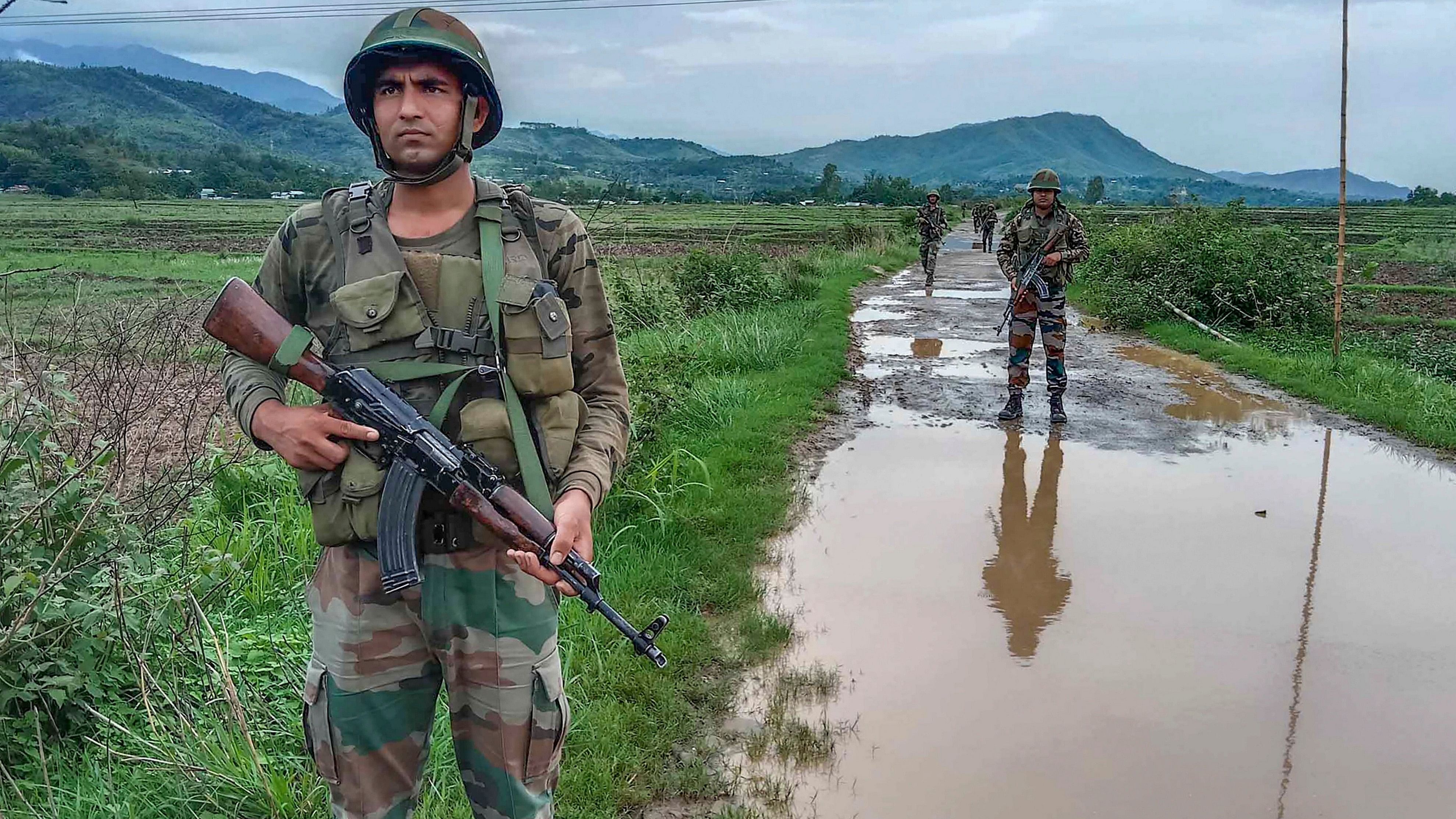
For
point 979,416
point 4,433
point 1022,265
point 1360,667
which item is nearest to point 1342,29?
point 1022,265

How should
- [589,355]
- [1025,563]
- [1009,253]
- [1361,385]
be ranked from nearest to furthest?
[589,355], [1025,563], [1009,253], [1361,385]

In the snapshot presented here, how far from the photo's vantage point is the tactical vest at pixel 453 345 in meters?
1.70

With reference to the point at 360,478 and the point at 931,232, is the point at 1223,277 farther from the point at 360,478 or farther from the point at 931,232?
the point at 360,478

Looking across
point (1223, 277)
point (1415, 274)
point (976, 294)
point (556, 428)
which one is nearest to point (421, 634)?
point (556, 428)

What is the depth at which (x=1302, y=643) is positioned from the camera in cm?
379

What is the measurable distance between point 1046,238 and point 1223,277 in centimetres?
569

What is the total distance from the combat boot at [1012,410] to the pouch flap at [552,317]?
19.9 ft

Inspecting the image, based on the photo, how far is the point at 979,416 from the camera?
24.6ft

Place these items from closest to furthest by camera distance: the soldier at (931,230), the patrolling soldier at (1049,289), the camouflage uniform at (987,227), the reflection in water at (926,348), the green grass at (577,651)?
the green grass at (577,651) → the patrolling soldier at (1049,289) → the reflection in water at (926,348) → the soldier at (931,230) → the camouflage uniform at (987,227)

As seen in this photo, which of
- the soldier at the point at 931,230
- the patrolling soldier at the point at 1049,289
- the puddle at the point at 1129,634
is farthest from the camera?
the soldier at the point at 931,230

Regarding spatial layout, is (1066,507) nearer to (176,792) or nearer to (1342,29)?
(176,792)

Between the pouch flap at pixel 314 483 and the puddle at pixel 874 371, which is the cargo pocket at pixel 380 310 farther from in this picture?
the puddle at pixel 874 371

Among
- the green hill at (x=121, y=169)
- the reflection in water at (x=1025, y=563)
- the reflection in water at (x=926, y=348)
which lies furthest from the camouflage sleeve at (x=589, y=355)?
the green hill at (x=121, y=169)

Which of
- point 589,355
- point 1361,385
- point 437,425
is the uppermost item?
point 589,355
